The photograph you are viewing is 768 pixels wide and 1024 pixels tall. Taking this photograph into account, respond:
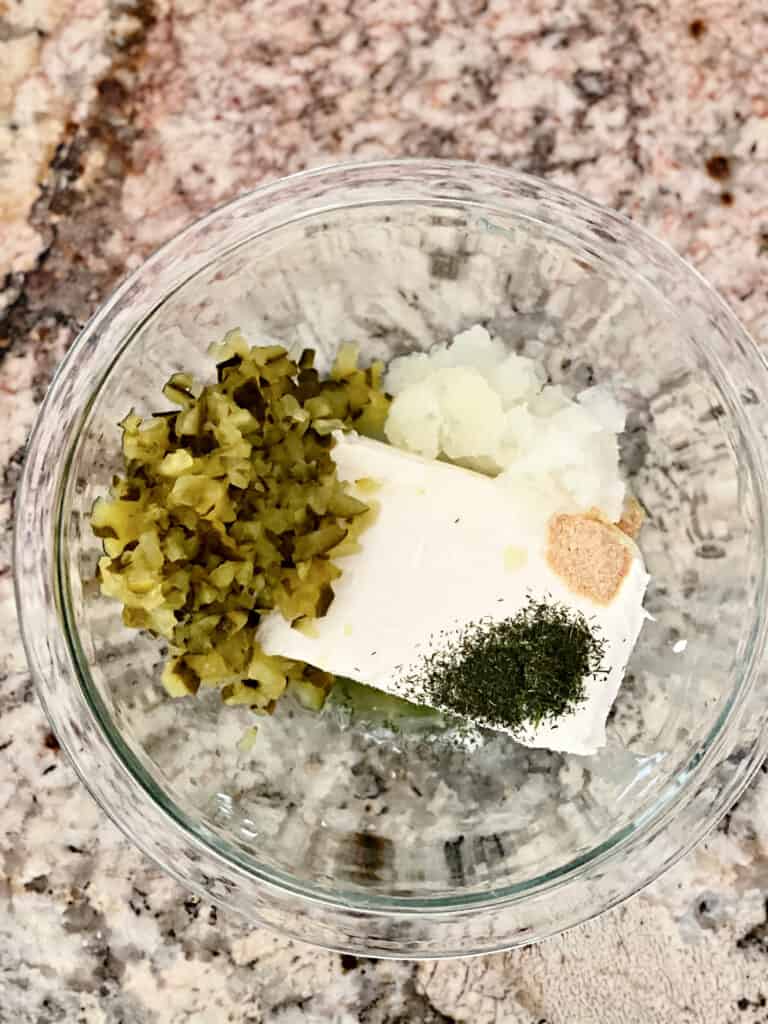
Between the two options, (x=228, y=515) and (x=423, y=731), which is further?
(x=423, y=731)

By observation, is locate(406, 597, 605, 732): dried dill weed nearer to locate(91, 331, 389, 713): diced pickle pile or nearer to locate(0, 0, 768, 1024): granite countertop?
locate(91, 331, 389, 713): diced pickle pile

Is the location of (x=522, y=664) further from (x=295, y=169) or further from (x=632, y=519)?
(x=295, y=169)

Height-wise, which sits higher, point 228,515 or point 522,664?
point 228,515

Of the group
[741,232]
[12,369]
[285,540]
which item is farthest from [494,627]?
[12,369]

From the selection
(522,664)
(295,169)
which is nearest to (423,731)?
(522,664)

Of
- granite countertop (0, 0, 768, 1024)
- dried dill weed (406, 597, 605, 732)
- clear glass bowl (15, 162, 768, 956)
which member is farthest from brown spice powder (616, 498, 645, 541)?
granite countertop (0, 0, 768, 1024)

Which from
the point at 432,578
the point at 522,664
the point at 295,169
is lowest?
the point at 522,664

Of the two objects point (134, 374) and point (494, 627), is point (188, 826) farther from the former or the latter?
point (134, 374)
